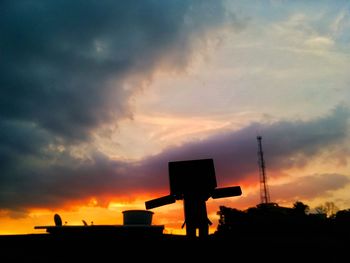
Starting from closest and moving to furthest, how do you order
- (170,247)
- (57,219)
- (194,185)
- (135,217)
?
(170,247) → (194,185) → (57,219) → (135,217)

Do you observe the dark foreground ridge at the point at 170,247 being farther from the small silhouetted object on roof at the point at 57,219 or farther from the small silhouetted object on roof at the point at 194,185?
the small silhouetted object on roof at the point at 57,219

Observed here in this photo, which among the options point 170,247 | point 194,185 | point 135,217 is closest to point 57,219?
point 135,217

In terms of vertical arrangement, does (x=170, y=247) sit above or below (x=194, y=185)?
below

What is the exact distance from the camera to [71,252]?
7.26 m

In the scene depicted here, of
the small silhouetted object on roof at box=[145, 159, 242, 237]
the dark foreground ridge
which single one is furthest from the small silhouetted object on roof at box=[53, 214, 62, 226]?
the small silhouetted object on roof at box=[145, 159, 242, 237]

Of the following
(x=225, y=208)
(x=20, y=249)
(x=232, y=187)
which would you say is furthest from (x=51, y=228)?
(x=225, y=208)

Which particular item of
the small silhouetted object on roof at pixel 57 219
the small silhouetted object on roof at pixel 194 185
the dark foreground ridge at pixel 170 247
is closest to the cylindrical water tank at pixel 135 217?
the small silhouetted object on roof at pixel 57 219

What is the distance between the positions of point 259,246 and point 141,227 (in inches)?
160

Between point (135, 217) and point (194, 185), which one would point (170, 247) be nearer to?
point (194, 185)

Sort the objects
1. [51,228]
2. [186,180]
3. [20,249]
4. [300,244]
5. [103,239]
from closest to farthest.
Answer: [300,244]
[186,180]
[20,249]
[103,239]
[51,228]

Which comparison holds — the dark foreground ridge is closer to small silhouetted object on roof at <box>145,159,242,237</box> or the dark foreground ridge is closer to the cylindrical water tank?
small silhouetted object on roof at <box>145,159,242,237</box>

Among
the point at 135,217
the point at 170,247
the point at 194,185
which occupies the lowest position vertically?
the point at 170,247

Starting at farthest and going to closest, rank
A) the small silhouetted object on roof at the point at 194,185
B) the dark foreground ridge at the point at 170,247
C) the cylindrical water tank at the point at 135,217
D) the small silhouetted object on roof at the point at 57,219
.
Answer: the cylindrical water tank at the point at 135,217, the small silhouetted object on roof at the point at 57,219, the small silhouetted object on roof at the point at 194,185, the dark foreground ridge at the point at 170,247

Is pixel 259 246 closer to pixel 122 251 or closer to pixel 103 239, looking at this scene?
pixel 122 251
